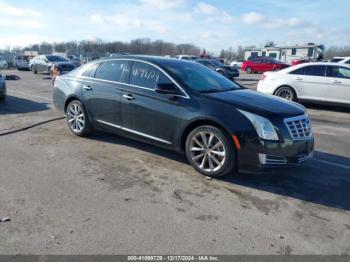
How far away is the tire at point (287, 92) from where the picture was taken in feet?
38.3

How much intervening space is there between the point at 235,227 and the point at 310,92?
9.02 metres

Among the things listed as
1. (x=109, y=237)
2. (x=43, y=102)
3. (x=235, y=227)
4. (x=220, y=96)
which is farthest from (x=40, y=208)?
(x=43, y=102)

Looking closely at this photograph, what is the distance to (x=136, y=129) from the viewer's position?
18.4 feet

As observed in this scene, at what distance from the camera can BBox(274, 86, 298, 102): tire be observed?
1167 cm

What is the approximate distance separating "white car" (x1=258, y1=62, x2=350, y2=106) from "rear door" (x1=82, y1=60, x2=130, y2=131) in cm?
736

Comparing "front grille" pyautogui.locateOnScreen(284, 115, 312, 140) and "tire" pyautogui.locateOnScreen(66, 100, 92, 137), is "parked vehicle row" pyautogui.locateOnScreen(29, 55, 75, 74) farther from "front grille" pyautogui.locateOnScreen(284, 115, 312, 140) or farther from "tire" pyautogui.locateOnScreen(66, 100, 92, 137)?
"front grille" pyautogui.locateOnScreen(284, 115, 312, 140)

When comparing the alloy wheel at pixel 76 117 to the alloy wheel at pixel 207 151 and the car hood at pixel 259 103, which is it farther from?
the car hood at pixel 259 103

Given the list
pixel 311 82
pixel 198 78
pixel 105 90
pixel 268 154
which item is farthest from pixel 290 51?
pixel 268 154

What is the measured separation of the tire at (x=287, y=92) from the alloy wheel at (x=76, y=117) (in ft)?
24.9

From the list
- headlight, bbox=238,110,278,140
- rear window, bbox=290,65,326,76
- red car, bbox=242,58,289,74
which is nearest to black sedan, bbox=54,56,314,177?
headlight, bbox=238,110,278,140

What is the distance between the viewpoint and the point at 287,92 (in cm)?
1179

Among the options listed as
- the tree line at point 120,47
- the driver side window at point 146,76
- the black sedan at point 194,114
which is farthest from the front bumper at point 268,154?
the tree line at point 120,47

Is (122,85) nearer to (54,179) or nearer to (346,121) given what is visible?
(54,179)

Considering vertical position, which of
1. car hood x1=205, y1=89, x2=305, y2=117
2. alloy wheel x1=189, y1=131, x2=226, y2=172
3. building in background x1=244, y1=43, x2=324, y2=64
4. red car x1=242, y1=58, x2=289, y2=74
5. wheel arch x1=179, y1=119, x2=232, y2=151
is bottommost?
alloy wheel x1=189, y1=131, x2=226, y2=172
